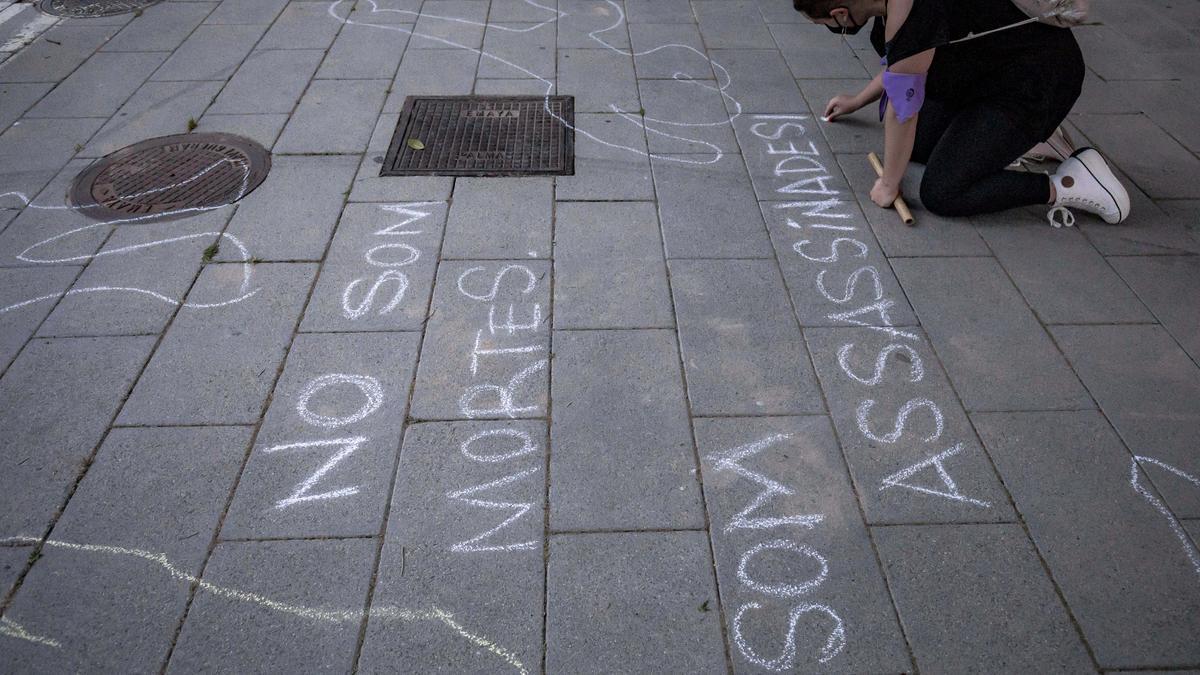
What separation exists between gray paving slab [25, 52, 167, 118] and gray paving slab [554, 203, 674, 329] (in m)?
2.96

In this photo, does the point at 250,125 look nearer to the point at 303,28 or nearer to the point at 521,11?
the point at 303,28

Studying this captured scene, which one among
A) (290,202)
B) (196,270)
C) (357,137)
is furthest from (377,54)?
(196,270)

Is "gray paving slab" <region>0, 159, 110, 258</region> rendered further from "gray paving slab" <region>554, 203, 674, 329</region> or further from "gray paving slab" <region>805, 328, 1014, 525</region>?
"gray paving slab" <region>805, 328, 1014, 525</region>

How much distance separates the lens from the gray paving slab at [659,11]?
19.3ft

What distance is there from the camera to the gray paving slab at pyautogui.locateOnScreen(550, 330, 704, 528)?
101 inches

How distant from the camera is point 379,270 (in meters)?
3.52

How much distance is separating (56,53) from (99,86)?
2.54 feet

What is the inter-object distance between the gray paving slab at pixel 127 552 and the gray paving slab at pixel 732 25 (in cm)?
425

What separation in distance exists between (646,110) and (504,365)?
2.31 meters

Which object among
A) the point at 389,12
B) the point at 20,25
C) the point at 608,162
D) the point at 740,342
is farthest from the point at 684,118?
the point at 20,25

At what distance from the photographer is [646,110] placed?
4.75 m

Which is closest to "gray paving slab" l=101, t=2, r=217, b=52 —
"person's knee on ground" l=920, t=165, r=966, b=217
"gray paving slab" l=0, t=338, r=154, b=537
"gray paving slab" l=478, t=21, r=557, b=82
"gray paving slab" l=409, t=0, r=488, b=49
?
"gray paving slab" l=409, t=0, r=488, b=49

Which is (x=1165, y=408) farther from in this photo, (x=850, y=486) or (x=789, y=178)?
(x=789, y=178)

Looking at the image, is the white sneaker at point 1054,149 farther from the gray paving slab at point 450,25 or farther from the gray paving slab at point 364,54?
the gray paving slab at point 364,54
